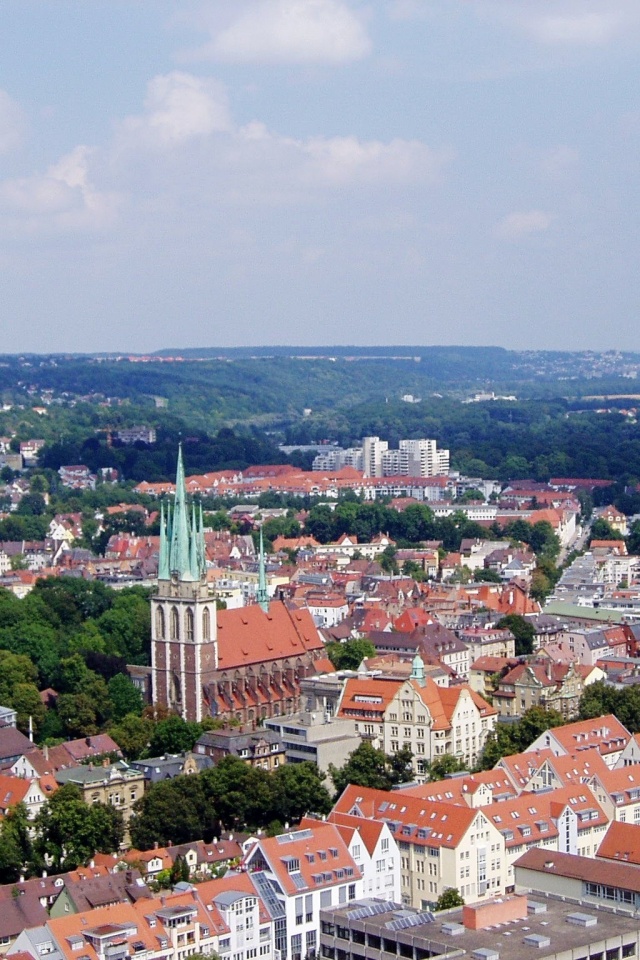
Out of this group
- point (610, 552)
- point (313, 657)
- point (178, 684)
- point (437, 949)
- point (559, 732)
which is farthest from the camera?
point (610, 552)

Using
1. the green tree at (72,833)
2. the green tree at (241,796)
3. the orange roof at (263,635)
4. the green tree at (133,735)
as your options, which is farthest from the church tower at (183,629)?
the green tree at (72,833)

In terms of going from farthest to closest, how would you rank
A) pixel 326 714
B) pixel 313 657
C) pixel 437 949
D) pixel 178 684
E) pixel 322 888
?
pixel 313 657
pixel 178 684
pixel 326 714
pixel 322 888
pixel 437 949

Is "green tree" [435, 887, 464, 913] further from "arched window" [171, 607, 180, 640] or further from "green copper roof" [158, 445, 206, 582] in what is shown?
"green copper roof" [158, 445, 206, 582]

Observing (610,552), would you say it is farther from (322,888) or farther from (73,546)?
(322,888)

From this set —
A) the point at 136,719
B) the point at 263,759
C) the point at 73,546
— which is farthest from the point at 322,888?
the point at 73,546

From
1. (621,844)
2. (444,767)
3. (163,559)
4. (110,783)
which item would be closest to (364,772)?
(444,767)

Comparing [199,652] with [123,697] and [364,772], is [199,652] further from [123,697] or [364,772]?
[364,772]

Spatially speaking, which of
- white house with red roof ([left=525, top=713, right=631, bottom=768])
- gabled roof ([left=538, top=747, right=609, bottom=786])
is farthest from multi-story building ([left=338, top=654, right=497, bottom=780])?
gabled roof ([left=538, top=747, right=609, bottom=786])
